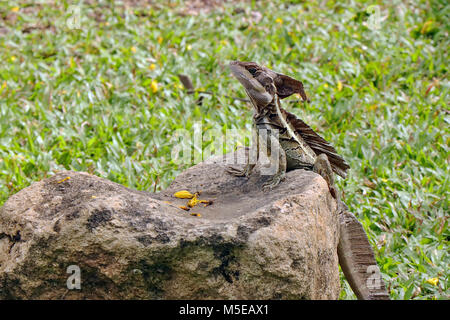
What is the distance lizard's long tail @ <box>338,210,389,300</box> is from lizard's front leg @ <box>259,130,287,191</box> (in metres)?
0.49

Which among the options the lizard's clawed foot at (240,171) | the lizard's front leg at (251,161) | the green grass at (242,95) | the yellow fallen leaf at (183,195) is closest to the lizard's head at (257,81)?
the lizard's front leg at (251,161)

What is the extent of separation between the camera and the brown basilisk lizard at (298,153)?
3838mm

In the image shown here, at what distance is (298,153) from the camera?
4.05 metres

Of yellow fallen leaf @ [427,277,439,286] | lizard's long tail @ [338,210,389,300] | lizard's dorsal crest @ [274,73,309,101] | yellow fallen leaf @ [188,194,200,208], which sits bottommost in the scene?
yellow fallen leaf @ [427,277,439,286]

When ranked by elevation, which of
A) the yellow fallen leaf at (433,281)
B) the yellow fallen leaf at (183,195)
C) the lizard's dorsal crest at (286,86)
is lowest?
the yellow fallen leaf at (433,281)

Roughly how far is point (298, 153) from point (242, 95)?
3133mm

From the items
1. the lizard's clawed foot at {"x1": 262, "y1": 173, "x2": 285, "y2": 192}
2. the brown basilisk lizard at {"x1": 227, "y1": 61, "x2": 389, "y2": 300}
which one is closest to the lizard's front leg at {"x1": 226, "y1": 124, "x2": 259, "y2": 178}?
the brown basilisk lizard at {"x1": 227, "y1": 61, "x2": 389, "y2": 300}

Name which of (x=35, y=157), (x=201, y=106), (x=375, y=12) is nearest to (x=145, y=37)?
(x=201, y=106)

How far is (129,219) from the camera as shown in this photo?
3072mm

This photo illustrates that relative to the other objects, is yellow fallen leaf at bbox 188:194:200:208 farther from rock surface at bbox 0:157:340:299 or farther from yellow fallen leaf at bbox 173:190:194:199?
rock surface at bbox 0:157:340:299

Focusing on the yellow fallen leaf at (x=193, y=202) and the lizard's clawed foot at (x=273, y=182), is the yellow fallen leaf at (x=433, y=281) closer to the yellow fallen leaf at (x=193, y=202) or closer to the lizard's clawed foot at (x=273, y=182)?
the lizard's clawed foot at (x=273, y=182)

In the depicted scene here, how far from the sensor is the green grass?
534cm

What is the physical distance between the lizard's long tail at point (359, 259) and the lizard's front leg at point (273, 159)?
1.60ft

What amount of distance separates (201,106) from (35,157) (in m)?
2.05
